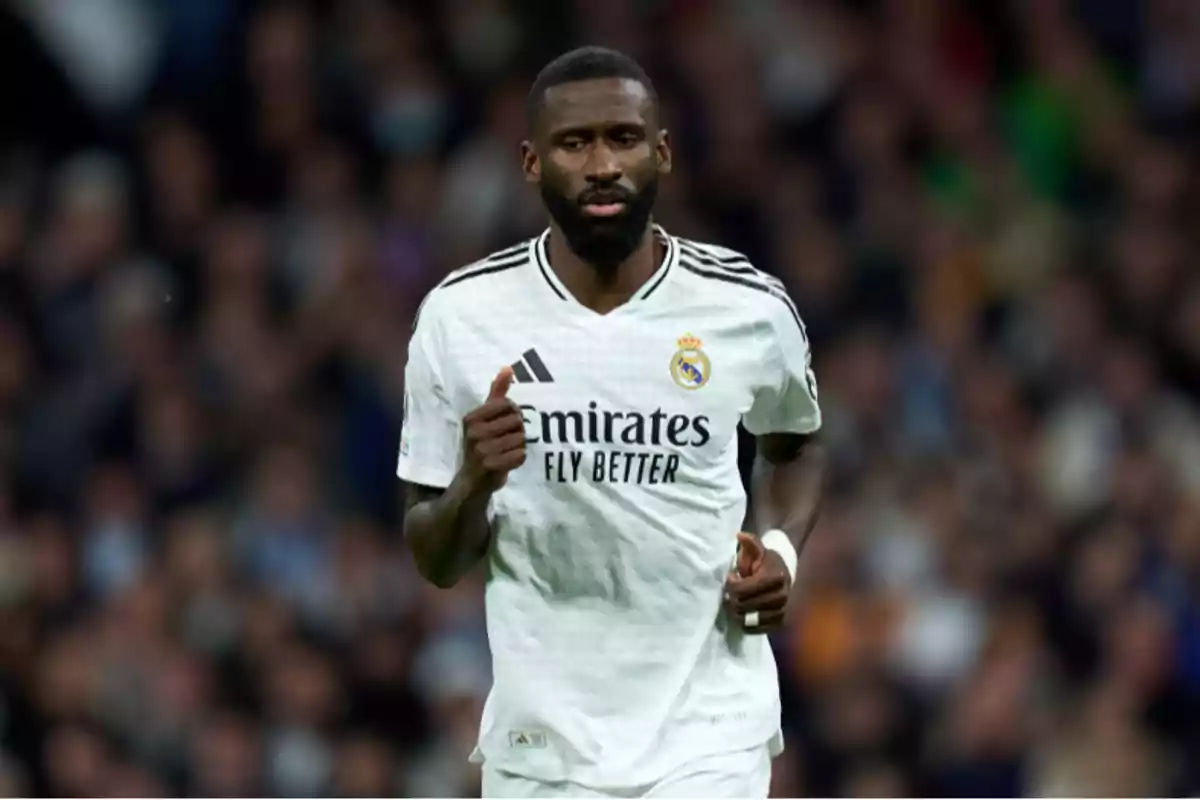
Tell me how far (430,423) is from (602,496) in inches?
12.9

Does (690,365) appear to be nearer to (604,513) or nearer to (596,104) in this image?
(604,513)

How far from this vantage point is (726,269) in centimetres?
396

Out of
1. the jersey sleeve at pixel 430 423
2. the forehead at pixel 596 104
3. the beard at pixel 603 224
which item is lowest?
the jersey sleeve at pixel 430 423

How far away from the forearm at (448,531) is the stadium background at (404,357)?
10.5 feet

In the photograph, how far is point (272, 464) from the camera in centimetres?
772

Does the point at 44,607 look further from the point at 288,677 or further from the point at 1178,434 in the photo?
the point at 1178,434

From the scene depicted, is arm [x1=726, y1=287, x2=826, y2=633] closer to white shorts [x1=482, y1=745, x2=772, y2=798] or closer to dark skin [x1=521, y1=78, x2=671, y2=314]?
white shorts [x1=482, y1=745, x2=772, y2=798]

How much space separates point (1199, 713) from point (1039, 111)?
2.98 metres

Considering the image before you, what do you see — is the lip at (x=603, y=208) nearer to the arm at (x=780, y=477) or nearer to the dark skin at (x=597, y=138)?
the dark skin at (x=597, y=138)

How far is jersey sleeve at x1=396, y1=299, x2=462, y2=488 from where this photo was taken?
3811 millimetres

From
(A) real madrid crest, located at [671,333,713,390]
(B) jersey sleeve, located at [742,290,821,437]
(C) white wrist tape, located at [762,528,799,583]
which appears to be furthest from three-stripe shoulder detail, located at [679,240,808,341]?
(C) white wrist tape, located at [762,528,799,583]

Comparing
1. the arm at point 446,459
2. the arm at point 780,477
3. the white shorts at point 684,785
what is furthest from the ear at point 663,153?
the white shorts at point 684,785

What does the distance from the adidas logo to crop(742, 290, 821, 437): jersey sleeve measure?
1.30 ft

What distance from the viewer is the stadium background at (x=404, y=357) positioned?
707 cm
